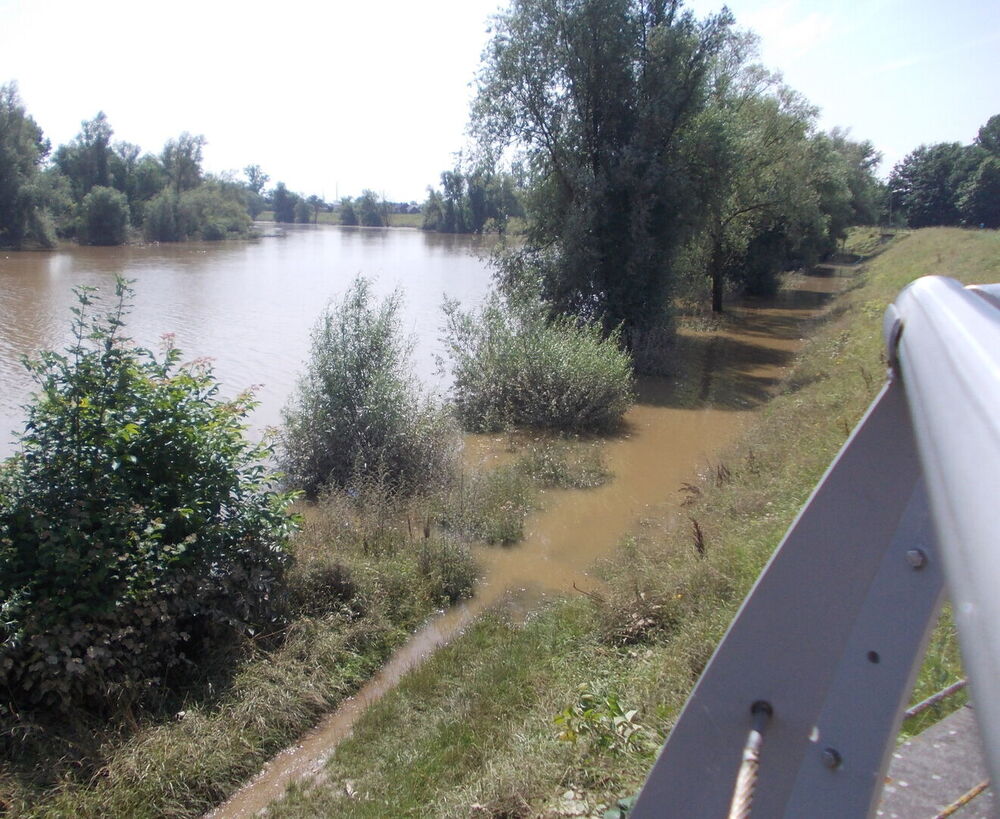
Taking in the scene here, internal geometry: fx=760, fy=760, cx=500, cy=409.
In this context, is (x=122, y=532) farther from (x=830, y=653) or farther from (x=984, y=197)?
(x=984, y=197)

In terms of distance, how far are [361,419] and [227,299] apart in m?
20.4

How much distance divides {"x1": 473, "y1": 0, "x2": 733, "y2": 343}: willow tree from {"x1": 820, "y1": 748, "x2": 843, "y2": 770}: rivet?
16.7 m

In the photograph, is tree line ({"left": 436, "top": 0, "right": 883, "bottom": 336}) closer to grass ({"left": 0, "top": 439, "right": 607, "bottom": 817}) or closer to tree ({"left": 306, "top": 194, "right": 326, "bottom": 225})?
grass ({"left": 0, "top": 439, "right": 607, "bottom": 817})

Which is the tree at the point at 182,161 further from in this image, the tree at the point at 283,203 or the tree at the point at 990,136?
the tree at the point at 990,136

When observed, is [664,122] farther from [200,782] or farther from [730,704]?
[730,704]

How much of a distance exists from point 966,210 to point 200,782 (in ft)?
197

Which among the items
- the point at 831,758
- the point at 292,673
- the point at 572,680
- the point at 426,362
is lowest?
the point at 292,673

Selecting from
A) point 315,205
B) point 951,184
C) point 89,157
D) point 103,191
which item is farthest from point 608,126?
point 315,205

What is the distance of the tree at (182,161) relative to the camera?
67.9 metres

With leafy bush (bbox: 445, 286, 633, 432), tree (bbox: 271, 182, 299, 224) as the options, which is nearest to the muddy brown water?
leafy bush (bbox: 445, 286, 633, 432)

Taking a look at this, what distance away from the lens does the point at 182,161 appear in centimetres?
6825

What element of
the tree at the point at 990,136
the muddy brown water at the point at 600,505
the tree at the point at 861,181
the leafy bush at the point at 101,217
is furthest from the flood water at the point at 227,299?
the tree at the point at 990,136

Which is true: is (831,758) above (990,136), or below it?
below

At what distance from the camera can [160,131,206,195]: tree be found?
67938mm
